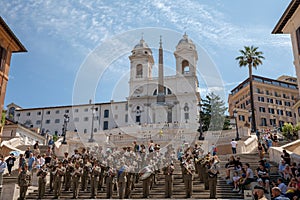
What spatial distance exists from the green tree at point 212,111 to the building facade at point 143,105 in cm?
1053

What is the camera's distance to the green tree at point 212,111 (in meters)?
47.9

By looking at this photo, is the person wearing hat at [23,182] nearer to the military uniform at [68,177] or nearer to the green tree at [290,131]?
the military uniform at [68,177]

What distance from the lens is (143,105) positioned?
229ft

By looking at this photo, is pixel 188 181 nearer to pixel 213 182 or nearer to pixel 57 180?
pixel 213 182

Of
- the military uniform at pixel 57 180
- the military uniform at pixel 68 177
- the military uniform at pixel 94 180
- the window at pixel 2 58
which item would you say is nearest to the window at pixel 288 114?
the window at pixel 2 58

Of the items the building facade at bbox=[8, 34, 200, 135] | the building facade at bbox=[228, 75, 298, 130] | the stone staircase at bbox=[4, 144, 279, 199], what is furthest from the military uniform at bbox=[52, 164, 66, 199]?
the building facade at bbox=[228, 75, 298, 130]

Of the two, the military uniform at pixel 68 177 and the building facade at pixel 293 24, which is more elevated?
the building facade at pixel 293 24

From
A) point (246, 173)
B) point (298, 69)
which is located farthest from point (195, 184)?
point (298, 69)

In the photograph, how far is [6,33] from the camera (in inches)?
867

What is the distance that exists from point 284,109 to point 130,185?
236 ft

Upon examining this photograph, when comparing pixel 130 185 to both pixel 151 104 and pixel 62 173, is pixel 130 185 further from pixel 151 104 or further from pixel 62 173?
pixel 151 104

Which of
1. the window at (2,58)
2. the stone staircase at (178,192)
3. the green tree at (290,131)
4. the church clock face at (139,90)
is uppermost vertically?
the church clock face at (139,90)

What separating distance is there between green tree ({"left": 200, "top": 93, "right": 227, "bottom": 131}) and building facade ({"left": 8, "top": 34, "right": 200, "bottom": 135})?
1053 cm

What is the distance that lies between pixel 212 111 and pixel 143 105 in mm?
20893
